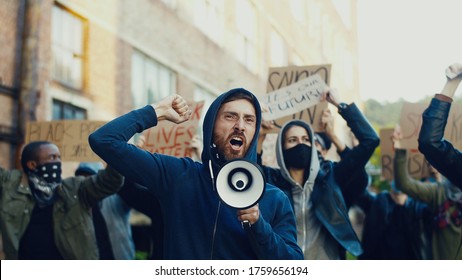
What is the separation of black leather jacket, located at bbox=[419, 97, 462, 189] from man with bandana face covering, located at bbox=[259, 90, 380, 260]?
0.41 m

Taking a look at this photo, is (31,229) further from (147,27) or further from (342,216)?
(147,27)

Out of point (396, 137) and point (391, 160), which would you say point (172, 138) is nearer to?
point (396, 137)

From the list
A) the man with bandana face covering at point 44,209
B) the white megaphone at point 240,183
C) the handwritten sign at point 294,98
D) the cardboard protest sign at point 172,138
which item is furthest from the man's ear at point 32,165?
the white megaphone at point 240,183

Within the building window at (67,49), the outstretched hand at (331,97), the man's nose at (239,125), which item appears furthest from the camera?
the building window at (67,49)

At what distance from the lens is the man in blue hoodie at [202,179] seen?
2.66m

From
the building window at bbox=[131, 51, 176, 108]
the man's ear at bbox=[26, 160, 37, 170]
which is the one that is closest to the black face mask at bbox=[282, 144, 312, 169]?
the man's ear at bbox=[26, 160, 37, 170]

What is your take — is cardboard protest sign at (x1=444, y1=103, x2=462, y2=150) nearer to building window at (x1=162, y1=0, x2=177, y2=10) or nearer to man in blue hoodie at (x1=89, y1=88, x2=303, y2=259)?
man in blue hoodie at (x1=89, y1=88, x2=303, y2=259)

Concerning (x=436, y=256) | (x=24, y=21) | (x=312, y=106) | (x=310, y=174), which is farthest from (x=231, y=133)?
(x=24, y=21)

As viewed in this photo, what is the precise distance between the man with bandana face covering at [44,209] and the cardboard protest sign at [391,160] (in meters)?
1.83

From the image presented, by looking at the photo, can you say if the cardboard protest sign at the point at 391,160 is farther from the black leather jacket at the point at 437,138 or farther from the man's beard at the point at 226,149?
the man's beard at the point at 226,149

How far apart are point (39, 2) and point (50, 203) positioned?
2397 mm

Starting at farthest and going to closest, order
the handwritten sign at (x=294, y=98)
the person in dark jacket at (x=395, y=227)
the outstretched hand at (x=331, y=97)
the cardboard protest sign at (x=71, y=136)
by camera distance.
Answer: the person in dark jacket at (x=395, y=227) < the cardboard protest sign at (x=71, y=136) < the handwritten sign at (x=294, y=98) < the outstretched hand at (x=331, y=97)

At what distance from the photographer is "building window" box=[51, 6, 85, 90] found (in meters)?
6.21

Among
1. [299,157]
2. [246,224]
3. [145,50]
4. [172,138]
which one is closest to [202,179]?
[246,224]
